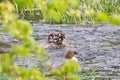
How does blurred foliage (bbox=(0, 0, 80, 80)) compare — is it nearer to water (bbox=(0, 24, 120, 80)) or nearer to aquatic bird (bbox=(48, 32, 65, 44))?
water (bbox=(0, 24, 120, 80))

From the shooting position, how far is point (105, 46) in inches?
525

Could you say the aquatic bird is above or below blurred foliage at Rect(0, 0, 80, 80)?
below

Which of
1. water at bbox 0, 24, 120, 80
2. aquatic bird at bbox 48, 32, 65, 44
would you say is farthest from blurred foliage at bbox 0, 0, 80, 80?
aquatic bird at bbox 48, 32, 65, 44

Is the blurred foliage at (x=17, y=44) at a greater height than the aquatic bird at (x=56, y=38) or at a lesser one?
greater

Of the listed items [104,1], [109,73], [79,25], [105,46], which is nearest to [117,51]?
[105,46]

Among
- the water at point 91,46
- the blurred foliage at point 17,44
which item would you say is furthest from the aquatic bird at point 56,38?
the blurred foliage at point 17,44

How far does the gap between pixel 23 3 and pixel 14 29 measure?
324 mm

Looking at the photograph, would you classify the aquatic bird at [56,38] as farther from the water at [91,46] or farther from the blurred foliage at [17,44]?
the blurred foliage at [17,44]

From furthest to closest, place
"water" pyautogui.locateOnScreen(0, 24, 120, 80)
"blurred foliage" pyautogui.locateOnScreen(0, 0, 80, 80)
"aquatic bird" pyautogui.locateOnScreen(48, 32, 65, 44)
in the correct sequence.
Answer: "aquatic bird" pyautogui.locateOnScreen(48, 32, 65, 44)
"water" pyautogui.locateOnScreen(0, 24, 120, 80)
"blurred foliage" pyautogui.locateOnScreen(0, 0, 80, 80)

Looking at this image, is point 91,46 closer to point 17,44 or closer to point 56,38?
point 56,38

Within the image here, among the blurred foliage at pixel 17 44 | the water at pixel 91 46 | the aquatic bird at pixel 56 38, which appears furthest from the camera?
the aquatic bird at pixel 56 38

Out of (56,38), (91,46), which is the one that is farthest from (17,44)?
(56,38)

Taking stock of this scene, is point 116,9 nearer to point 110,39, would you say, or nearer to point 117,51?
point 110,39

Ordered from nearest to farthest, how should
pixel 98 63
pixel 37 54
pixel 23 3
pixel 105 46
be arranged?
pixel 37 54 < pixel 23 3 < pixel 98 63 < pixel 105 46
